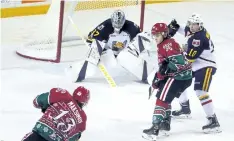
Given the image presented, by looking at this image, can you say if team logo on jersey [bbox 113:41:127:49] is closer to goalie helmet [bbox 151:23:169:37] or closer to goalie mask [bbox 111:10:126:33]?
goalie mask [bbox 111:10:126:33]

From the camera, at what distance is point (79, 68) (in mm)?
5371

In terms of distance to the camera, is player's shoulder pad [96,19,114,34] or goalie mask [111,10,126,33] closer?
goalie mask [111,10,126,33]

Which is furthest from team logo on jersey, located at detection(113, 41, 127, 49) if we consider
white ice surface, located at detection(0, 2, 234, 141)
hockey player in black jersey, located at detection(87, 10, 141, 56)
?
white ice surface, located at detection(0, 2, 234, 141)

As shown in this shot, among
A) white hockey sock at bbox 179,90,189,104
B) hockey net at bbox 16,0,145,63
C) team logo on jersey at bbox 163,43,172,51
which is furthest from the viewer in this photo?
hockey net at bbox 16,0,145,63

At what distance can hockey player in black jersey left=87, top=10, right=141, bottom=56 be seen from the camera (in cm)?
522

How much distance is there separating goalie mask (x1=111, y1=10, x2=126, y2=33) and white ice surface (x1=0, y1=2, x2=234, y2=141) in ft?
1.64

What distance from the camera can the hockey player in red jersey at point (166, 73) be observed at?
390 centimetres

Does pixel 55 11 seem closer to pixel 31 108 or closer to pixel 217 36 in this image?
pixel 31 108

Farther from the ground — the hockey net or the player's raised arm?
the player's raised arm

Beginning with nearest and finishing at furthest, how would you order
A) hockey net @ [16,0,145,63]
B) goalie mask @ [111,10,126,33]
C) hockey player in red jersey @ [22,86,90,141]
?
hockey player in red jersey @ [22,86,90,141], goalie mask @ [111,10,126,33], hockey net @ [16,0,145,63]

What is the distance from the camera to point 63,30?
237 inches

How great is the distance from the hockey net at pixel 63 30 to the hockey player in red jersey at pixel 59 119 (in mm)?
2781

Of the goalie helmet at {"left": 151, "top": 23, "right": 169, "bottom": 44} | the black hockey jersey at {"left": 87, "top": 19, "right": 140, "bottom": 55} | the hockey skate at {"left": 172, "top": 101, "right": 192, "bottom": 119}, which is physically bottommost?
the hockey skate at {"left": 172, "top": 101, "right": 192, "bottom": 119}

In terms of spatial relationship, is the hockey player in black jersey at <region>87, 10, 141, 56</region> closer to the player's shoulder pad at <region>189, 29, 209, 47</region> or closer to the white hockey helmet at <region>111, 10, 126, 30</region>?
the white hockey helmet at <region>111, 10, 126, 30</region>
